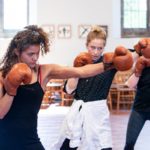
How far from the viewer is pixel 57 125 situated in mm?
4906

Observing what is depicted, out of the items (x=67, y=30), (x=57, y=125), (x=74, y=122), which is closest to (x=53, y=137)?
(x=57, y=125)

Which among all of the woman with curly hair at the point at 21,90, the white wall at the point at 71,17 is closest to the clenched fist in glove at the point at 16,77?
the woman with curly hair at the point at 21,90

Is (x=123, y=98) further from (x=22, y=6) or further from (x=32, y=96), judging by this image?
(x=32, y=96)

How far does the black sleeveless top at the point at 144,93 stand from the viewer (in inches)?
92.4

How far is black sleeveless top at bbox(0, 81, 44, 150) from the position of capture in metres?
1.40

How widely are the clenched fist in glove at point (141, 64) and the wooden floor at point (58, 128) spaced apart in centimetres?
157

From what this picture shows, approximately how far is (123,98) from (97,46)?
16.1 feet

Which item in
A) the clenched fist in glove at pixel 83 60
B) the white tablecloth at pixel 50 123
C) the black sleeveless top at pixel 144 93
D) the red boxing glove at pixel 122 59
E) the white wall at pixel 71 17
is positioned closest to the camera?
the red boxing glove at pixel 122 59

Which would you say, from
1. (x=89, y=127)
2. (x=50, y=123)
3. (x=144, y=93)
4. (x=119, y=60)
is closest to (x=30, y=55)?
(x=119, y=60)

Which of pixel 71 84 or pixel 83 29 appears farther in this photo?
pixel 83 29

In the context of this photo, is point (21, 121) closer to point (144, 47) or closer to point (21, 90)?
point (21, 90)

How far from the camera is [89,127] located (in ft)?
6.64

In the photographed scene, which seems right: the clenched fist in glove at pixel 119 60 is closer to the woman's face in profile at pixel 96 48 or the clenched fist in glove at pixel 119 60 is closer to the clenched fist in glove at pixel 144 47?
the woman's face in profile at pixel 96 48

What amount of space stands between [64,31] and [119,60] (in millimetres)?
5489
